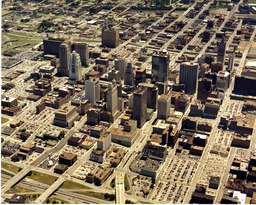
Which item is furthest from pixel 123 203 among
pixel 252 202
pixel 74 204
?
pixel 252 202

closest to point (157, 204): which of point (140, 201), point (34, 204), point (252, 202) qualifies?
point (140, 201)

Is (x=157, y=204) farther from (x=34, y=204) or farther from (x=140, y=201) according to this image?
(x=34, y=204)

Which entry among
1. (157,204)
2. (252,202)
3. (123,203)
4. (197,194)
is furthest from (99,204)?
(252,202)

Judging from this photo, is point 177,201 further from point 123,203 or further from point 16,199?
point 16,199

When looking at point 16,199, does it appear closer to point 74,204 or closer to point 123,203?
point 74,204

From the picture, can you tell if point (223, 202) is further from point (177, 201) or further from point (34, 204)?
point (34, 204)
